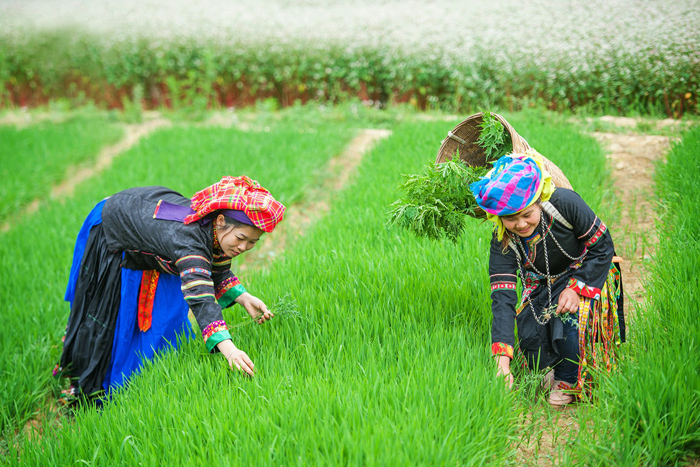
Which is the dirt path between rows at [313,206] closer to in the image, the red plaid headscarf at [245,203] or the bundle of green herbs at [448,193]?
the red plaid headscarf at [245,203]

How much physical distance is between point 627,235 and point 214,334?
2811mm

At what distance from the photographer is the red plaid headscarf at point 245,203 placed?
91.3 inches

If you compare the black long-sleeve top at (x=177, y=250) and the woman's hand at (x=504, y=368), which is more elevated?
the black long-sleeve top at (x=177, y=250)

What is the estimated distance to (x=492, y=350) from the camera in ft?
7.29

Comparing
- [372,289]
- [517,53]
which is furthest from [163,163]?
[517,53]

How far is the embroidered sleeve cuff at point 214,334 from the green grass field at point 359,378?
16cm

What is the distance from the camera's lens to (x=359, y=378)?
7.16ft

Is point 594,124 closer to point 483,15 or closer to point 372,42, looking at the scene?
point 483,15

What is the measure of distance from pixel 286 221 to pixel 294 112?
330 centimetres

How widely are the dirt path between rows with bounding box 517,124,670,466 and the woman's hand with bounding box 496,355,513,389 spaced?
0.17 meters

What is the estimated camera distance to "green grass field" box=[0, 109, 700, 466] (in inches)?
73.6

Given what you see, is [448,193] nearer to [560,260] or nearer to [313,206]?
[560,260]

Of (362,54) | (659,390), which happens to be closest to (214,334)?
(659,390)

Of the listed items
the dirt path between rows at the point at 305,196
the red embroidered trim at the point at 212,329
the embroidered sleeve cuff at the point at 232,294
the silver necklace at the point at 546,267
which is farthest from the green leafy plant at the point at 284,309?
the dirt path between rows at the point at 305,196
